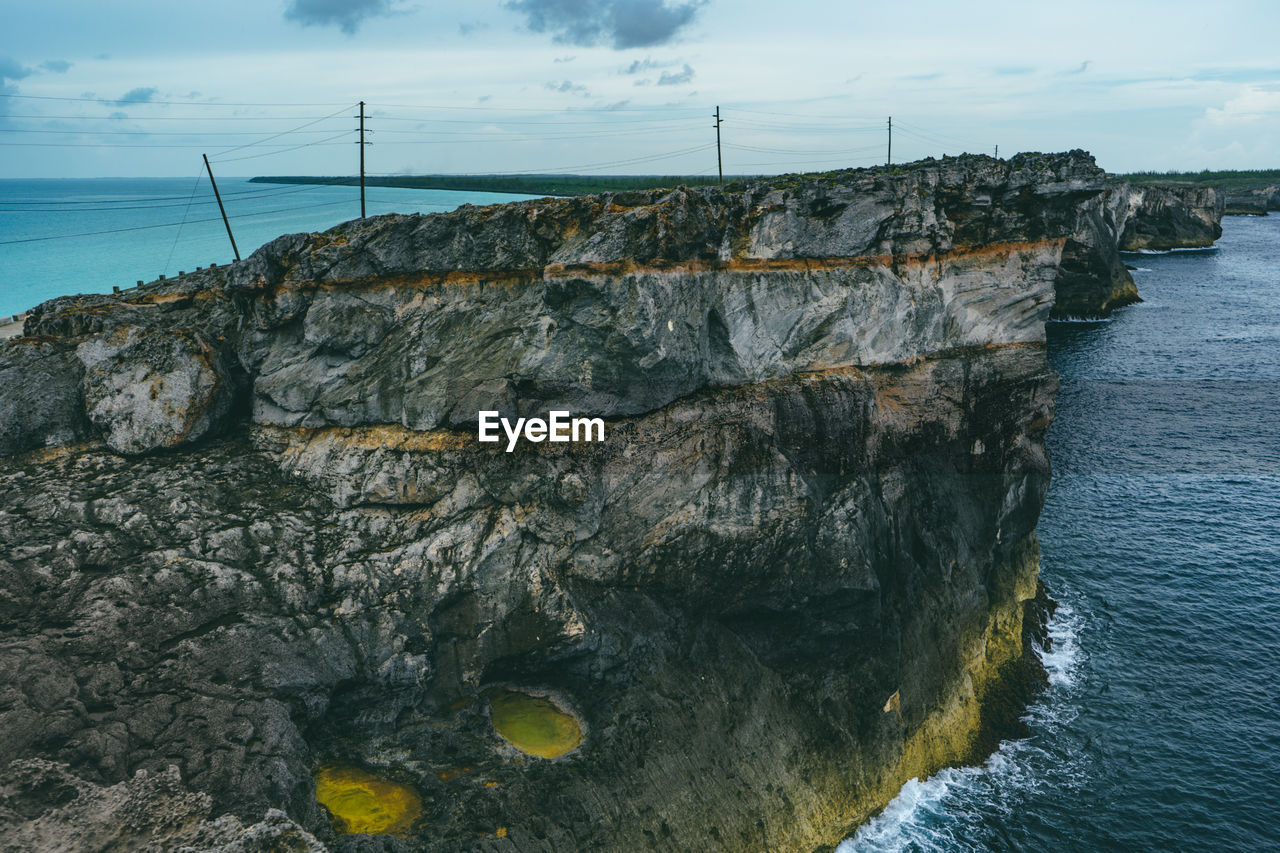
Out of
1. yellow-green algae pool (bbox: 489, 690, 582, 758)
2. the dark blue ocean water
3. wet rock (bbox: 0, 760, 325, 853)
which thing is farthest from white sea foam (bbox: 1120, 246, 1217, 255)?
wet rock (bbox: 0, 760, 325, 853)

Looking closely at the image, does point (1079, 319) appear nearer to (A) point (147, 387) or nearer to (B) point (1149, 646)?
(B) point (1149, 646)

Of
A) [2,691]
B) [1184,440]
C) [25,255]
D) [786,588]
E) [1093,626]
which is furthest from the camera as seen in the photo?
[25,255]

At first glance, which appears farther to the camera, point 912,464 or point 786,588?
point 912,464

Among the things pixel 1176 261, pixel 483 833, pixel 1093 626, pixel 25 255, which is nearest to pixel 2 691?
pixel 483 833

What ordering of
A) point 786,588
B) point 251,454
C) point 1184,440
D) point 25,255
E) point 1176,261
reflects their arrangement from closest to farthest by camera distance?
1. point 786,588
2. point 251,454
3. point 1184,440
4. point 25,255
5. point 1176,261

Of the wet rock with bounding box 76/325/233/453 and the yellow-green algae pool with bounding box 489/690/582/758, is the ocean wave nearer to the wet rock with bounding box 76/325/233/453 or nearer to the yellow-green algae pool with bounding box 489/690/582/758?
the yellow-green algae pool with bounding box 489/690/582/758

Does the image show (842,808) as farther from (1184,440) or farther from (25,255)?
(25,255)
